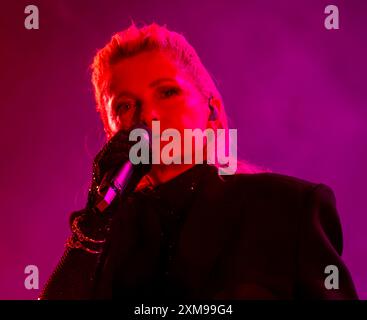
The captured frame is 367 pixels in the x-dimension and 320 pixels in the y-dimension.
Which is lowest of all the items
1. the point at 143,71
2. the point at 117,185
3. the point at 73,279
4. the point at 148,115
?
the point at 73,279

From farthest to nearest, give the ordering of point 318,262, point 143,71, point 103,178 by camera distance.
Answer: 1. point 143,71
2. point 103,178
3. point 318,262

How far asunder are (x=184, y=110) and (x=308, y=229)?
0.38 metres

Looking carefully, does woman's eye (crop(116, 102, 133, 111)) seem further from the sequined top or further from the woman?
the sequined top

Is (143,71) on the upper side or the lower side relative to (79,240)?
upper

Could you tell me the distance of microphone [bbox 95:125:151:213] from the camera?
0.87m

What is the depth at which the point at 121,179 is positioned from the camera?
2.92ft

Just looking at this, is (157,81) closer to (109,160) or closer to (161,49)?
(161,49)

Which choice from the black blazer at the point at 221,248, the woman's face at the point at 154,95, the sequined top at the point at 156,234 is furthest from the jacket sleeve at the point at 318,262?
the woman's face at the point at 154,95

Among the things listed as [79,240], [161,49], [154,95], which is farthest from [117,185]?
[161,49]

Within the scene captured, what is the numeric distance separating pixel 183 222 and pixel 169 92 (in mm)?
280

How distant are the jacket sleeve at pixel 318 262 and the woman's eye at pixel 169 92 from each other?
1.24 ft

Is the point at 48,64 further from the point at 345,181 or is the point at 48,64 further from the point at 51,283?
the point at 345,181

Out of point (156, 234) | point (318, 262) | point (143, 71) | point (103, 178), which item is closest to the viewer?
point (318, 262)

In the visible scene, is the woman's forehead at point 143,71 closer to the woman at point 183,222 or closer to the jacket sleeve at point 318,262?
the woman at point 183,222
